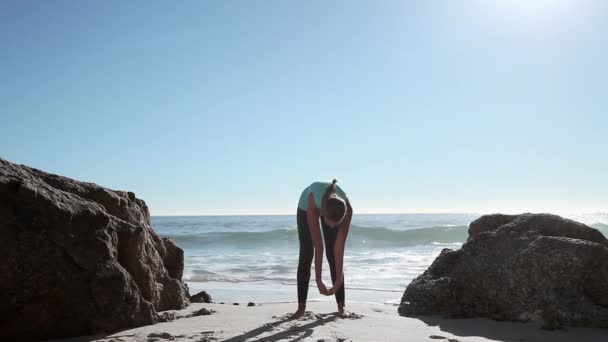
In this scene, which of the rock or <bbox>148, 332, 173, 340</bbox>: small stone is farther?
the rock

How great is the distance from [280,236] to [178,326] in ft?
76.1

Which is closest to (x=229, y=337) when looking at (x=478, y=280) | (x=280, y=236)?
(x=478, y=280)

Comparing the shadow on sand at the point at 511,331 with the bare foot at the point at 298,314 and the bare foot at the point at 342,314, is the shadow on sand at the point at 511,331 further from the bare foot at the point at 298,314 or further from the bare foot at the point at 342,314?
the bare foot at the point at 298,314

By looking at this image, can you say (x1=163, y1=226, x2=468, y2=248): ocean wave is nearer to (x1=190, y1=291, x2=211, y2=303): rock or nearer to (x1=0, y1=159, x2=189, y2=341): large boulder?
(x1=190, y1=291, x2=211, y2=303): rock

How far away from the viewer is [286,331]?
3.89 metres

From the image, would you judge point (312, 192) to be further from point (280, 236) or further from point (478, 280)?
point (280, 236)

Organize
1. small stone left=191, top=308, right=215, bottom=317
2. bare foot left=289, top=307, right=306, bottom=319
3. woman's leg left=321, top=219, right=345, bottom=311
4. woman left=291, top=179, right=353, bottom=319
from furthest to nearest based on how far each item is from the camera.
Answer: small stone left=191, top=308, right=215, bottom=317 < woman's leg left=321, top=219, right=345, bottom=311 < bare foot left=289, top=307, right=306, bottom=319 < woman left=291, top=179, right=353, bottom=319

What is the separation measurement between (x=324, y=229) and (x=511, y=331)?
192cm

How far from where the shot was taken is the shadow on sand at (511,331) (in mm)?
3889

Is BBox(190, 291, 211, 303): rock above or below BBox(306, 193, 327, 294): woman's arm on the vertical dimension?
below

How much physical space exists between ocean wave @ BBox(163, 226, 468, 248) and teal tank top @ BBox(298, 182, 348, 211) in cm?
1856

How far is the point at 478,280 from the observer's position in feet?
16.1

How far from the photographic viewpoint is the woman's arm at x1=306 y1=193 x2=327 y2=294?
173 inches

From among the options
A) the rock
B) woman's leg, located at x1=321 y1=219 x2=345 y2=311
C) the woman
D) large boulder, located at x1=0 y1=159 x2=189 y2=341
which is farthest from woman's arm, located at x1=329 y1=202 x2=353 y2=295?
the rock
